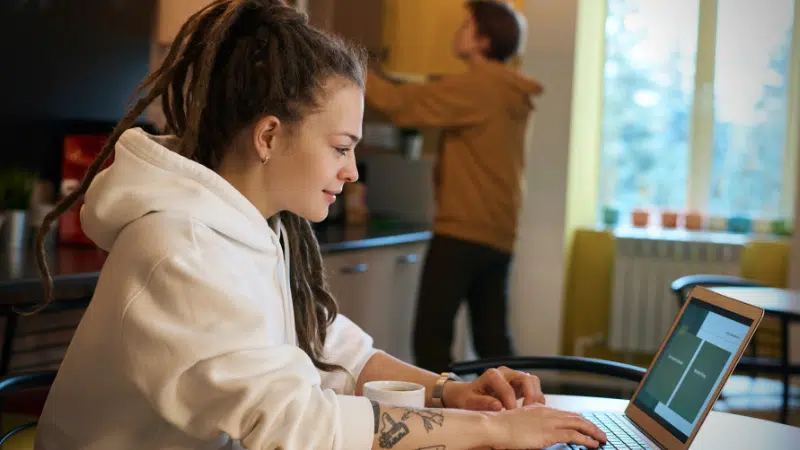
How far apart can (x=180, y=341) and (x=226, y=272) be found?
11 cm

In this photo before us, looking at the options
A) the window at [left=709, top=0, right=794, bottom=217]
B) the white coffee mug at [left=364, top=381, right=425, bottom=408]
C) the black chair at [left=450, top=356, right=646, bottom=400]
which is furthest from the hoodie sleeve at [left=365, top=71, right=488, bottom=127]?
the window at [left=709, top=0, right=794, bottom=217]

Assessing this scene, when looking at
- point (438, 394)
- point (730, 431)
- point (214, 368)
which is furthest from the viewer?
point (438, 394)

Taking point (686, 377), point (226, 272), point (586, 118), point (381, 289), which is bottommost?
point (381, 289)

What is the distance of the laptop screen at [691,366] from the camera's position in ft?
3.86

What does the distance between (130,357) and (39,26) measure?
2.01m

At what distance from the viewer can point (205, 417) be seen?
101cm

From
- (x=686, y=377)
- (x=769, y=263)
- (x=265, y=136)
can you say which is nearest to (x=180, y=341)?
(x=265, y=136)

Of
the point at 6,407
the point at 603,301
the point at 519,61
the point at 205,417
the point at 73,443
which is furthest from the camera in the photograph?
the point at 603,301

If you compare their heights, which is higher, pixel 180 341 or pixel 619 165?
pixel 619 165

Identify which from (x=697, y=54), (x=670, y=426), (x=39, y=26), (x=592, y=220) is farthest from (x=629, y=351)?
(x=670, y=426)

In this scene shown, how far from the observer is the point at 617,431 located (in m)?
1.31

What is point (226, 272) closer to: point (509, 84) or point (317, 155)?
point (317, 155)

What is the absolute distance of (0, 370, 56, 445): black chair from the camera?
1.37 m

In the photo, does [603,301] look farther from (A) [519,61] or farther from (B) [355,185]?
(B) [355,185]
